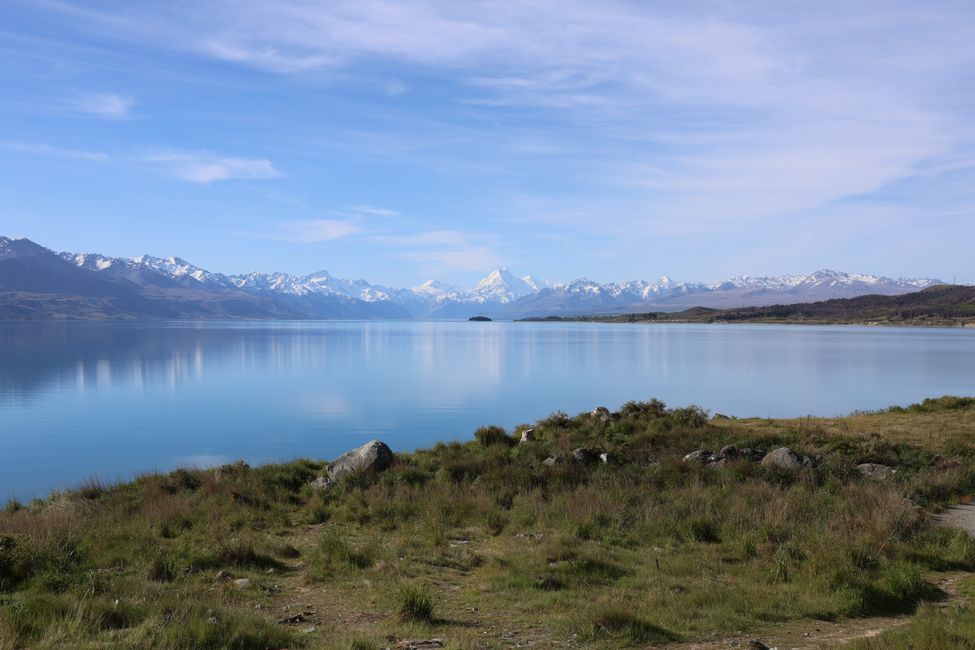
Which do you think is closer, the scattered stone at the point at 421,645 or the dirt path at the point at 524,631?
the scattered stone at the point at 421,645

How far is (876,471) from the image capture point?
17.5m

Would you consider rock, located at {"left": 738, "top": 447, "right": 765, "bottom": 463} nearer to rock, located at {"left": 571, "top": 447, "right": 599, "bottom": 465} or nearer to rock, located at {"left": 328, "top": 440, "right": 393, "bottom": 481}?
rock, located at {"left": 571, "top": 447, "right": 599, "bottom": 465}

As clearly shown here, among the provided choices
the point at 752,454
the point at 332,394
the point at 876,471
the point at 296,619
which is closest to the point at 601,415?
the point at 752,454

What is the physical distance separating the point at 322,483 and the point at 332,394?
30575 millimetres

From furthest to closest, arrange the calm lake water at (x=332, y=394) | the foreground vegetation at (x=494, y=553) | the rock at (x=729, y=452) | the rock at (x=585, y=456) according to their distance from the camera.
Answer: the calm lake water at (x=332, y=394) → the rock at (x=729, y=452) → the rock at (x=585, y=456) → the foreground vegetation at (x=494, y=553)

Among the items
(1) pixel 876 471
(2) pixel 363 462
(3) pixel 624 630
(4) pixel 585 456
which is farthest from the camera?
(4) pixel 585 456

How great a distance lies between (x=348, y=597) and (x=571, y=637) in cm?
365

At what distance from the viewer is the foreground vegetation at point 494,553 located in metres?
8.38

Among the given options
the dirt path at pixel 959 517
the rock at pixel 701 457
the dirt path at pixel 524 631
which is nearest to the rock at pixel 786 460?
the rock at pixel 701 457

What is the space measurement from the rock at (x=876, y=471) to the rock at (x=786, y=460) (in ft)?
4.29

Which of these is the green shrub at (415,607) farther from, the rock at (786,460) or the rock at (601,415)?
the rock at (601,415)

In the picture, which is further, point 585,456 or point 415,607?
point 585,456

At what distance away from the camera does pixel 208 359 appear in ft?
251

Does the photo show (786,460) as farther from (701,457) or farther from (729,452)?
(701,457)
